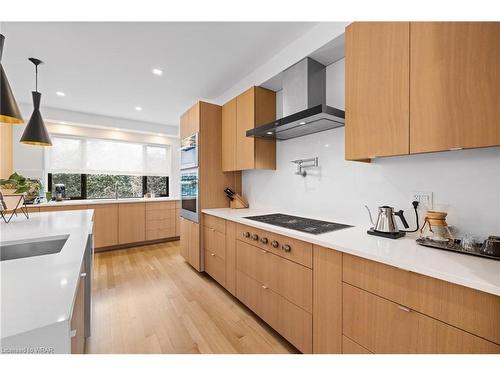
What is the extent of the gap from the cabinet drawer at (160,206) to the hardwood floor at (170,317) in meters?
1.43

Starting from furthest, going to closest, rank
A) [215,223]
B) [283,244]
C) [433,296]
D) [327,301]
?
[215,223]
[283,244]
[327,301]
[433,296]

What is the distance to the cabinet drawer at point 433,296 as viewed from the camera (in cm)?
78

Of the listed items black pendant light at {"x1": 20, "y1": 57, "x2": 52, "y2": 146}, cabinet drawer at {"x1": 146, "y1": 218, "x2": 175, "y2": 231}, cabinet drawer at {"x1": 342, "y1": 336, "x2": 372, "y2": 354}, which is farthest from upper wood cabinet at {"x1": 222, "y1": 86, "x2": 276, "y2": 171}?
cabinet drawer at {"x1": 146, "y1": 218, "x2": 175, "y2": 231}

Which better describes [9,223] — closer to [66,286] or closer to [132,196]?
[66,286]

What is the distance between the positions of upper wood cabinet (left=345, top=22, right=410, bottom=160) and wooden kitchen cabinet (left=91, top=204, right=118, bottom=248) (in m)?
4.06

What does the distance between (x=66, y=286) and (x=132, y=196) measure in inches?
184

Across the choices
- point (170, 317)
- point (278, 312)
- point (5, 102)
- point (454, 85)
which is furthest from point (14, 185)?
point (454, 85)

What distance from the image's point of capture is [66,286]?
69 centimetres

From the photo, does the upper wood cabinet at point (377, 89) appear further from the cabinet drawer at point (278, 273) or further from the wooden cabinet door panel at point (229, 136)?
the wooden cabinet door panel at point (229, 136)

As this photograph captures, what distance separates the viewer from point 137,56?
2291 mm

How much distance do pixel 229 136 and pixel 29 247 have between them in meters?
2.11

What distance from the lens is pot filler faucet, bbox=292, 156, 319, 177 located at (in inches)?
83.7

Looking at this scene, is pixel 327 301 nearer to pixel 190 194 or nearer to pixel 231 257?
pixel 231 257

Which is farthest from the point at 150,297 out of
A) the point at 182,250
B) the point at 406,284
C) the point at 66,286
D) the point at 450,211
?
the point at 450,211
